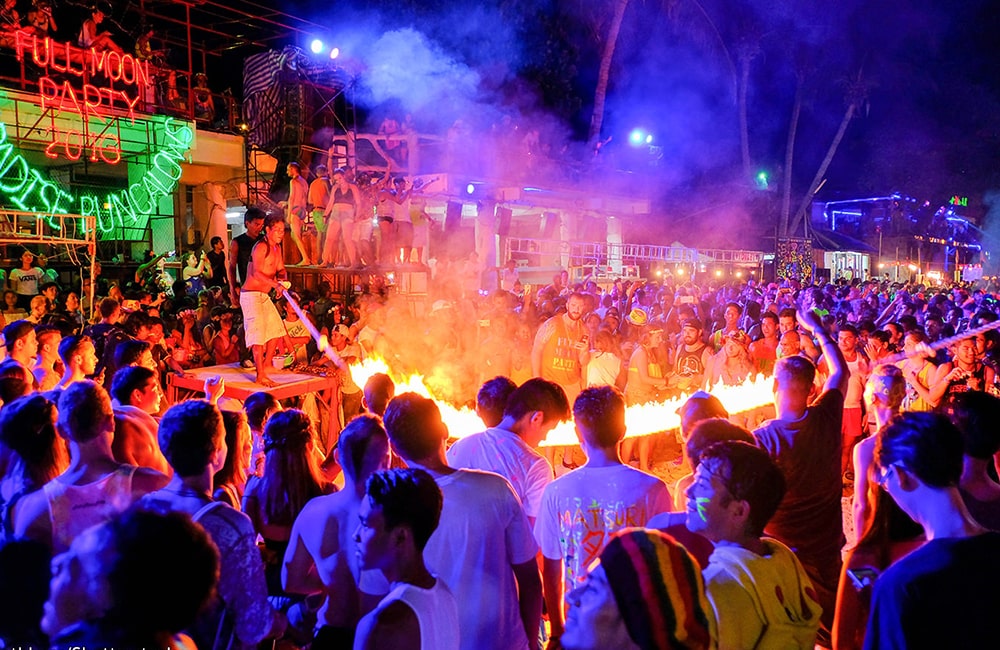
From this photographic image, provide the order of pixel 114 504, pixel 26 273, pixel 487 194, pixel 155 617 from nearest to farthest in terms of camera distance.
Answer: pixel 155 617, pixel 114 504, pixel 26 273, pixel 487 194

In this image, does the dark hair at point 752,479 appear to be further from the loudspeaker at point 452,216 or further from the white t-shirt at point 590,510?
the loudspeaker at point 452,216

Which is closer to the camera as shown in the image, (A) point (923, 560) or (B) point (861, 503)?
(A) point (923, 560)

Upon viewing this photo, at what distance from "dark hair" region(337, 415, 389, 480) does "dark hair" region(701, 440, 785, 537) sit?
59.7 inches

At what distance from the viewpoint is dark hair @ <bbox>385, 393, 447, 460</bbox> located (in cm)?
304

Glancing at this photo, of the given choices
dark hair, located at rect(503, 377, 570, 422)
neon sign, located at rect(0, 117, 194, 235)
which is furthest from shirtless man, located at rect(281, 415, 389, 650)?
neon sign, located at rect(0, 117, 194, 235)

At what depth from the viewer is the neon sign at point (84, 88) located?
49.0 feet

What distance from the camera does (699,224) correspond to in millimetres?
29172

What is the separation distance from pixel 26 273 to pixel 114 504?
12.0 meters

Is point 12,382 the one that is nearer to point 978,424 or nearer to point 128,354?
point 128,354

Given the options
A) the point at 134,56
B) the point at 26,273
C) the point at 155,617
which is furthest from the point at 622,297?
the point at 155,617

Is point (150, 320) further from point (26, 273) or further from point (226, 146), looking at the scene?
point (226, 146)

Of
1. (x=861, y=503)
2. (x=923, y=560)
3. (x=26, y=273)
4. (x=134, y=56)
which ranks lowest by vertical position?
(x=861, y=503)

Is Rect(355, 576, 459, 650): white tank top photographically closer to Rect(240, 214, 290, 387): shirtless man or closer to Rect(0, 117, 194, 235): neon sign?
Rect(240, 214, 290, 387): shirtless man

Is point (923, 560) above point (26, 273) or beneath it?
beneath
